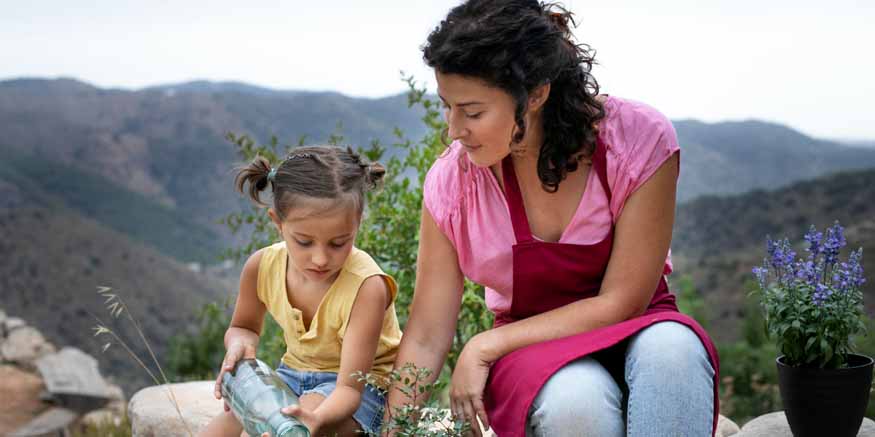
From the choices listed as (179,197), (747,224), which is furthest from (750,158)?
(179,197)

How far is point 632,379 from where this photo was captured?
2061mm

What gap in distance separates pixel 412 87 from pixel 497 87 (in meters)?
1.73

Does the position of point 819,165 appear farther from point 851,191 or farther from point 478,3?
point 478,3

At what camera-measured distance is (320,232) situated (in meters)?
2.44

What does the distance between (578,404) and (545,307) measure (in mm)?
420

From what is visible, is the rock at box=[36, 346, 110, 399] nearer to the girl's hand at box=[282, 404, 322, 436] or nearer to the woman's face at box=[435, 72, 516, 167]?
the girl's hand at box=[282, 404, 322, 436]

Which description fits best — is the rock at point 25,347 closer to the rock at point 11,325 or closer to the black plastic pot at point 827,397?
the rock at point 11,325

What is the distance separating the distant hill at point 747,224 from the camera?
776cm

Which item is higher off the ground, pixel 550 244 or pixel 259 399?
pixel 550 244

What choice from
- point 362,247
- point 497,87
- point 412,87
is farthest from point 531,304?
point 412,87

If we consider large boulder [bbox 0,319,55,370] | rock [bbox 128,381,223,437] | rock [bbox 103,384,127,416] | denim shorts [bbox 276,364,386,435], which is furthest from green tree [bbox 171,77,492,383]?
large boulder [bbox 0,319,55,370]

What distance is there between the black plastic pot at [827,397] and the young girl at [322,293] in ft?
4.01

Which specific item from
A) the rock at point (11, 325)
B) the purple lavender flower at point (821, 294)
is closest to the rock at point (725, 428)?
the purple lavender flower at point (821, 294)

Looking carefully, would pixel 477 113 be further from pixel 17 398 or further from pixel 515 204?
pixel 17 398
